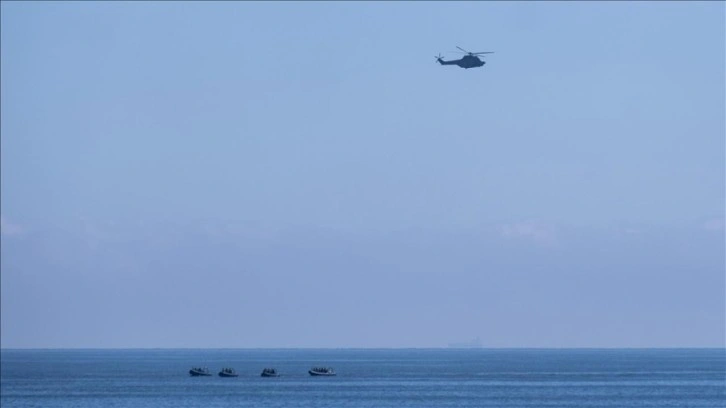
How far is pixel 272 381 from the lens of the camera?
13688 cm

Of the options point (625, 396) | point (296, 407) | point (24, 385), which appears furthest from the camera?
point (24, 385)

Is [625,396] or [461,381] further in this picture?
[461,381]

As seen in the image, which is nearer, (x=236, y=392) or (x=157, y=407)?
(x=157, y=407)

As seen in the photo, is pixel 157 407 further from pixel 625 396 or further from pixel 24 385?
pixel 24 385

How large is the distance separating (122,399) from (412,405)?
27619 millimetres

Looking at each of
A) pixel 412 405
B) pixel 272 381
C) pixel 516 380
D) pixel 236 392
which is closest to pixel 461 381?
pixel 516 380

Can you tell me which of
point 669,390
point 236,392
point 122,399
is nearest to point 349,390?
point 236,392

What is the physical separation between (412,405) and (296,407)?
354 inches

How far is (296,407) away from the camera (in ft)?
299

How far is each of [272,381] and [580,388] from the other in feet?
122

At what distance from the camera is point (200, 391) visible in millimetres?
114688

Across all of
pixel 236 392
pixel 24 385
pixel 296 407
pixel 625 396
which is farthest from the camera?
pixel 24 385

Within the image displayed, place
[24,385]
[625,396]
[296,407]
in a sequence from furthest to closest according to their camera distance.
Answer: [24,385], [625,396], [296,407]

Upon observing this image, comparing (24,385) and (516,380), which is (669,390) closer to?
(516,380)
